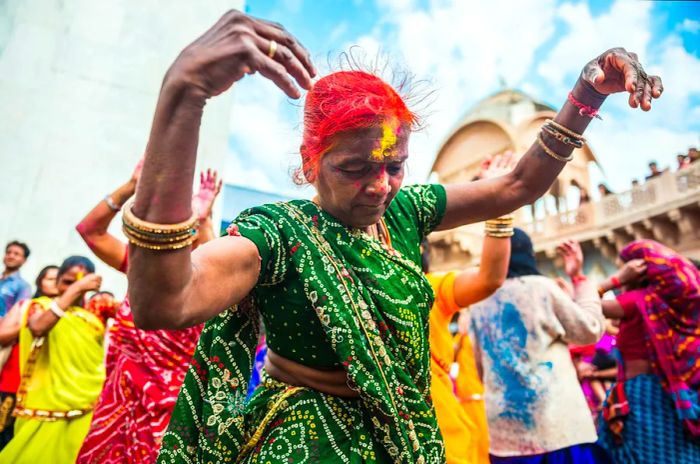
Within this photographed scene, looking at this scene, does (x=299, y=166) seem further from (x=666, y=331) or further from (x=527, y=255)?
(x=666, y=331)

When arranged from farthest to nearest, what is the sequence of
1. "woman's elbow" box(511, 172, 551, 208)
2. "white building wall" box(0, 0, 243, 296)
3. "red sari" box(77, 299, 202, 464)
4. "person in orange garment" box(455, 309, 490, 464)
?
"white building wall" box(0, 0, 243, 296)
"person in orange garment" box(455, 309, 490, 464)
"red sari" box(77, 299, 202, 464)
"woman's elbow" box(511, 172, 551, 208)

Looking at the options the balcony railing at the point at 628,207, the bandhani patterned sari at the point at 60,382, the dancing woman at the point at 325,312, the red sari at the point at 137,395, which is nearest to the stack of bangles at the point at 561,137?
the dancing woman at the point at 325,312

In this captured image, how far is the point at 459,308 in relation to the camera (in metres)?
2.76

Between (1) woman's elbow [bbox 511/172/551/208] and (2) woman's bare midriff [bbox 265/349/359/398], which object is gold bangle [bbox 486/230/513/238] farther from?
(2) woman's bare midriff [bbox 265/349/359/398]

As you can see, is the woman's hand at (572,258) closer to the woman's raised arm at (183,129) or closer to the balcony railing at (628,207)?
the woman's raised arm at (183,129)

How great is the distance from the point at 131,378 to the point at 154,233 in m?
2.22

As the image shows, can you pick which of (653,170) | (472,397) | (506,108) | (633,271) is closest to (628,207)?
(653,170)

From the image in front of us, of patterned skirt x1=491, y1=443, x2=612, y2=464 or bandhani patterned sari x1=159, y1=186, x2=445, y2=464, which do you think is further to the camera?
patterned skirt x1=491, y1=443, x2=612, y2=464

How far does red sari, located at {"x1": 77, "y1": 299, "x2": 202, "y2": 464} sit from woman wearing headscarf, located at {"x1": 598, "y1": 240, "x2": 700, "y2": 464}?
2800 mm

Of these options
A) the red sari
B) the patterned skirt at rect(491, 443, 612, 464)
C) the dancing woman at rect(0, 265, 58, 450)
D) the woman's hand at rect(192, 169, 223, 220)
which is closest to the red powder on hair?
the woman's hand at rect(192, 169, 223, 220)

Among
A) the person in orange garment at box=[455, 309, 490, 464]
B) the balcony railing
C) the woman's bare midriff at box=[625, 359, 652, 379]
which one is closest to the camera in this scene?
the person in orange garment at box=[455, 309, 490, 464]

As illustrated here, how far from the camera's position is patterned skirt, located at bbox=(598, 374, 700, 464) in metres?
3.01

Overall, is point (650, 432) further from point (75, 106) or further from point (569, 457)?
point (75, 106)

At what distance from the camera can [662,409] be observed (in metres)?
3.13
